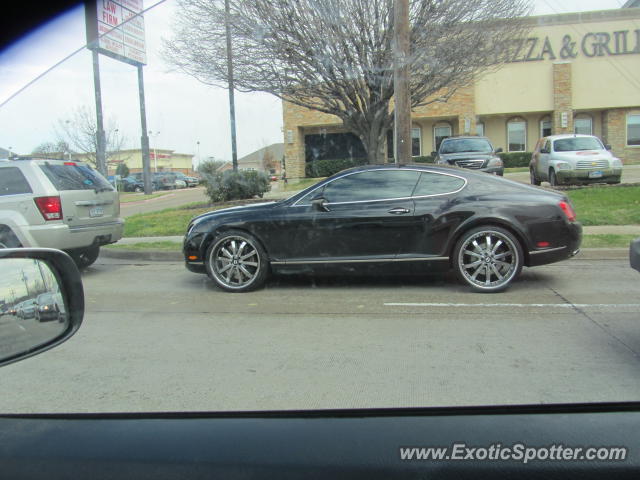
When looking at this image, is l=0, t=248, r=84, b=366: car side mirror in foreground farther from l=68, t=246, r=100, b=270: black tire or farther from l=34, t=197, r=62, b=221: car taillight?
l=68, t=246, r=100, b=270: black tire

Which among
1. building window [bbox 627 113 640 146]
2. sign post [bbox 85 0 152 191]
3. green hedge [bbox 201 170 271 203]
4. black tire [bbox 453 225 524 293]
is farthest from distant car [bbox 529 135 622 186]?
sign post [bbox 85 0 152 191]

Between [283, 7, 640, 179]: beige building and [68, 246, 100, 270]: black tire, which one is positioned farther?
[283, 7, 640, 179]: beige building

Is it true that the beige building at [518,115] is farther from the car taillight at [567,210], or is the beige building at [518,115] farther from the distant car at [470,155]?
the car taillight at [567,210]

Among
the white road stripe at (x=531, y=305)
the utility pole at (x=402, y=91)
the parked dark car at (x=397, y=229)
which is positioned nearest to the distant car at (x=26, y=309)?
the white road stripe at (x=531, y=305)

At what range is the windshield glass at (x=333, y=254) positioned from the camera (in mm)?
3321

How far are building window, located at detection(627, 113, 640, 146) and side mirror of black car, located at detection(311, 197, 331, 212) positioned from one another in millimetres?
24091

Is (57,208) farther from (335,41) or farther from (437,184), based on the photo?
(335,41)

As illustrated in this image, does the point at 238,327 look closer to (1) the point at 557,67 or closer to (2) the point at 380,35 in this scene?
(2) the point at 380,35

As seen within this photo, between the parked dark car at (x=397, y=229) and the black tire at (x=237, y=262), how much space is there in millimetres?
12

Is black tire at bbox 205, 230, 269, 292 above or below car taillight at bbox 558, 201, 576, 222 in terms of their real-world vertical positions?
below

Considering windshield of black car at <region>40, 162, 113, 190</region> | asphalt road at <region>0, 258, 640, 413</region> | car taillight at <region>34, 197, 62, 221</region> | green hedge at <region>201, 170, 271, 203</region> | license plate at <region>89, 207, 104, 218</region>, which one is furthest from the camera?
green hedge at <region>201, 170, 271, 203</region>

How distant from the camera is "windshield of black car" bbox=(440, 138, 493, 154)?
55.8 ft

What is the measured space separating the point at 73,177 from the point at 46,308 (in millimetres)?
6292

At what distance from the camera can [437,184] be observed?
6.71 meters
